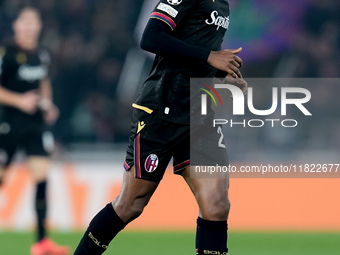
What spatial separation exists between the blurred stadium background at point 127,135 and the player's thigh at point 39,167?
670 mm

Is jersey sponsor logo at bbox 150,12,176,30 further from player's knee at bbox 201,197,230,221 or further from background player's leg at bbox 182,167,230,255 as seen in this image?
player's knee at bbox 201,197,230,221

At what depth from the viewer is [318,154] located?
9992mm

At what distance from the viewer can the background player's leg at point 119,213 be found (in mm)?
3945

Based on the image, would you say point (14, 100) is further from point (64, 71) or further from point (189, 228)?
point (64, 71)

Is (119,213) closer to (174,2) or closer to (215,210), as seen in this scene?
(215,210)

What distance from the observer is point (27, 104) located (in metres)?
6.54

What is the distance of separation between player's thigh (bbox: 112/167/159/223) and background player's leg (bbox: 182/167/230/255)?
0.95 feet

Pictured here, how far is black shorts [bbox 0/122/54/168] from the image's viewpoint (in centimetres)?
657

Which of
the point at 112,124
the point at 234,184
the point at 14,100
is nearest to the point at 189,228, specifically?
the point at 234,184

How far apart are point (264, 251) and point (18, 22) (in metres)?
3.03

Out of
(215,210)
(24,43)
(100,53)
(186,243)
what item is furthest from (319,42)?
(215,210)

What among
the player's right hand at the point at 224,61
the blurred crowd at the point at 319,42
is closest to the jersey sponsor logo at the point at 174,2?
the player's right hand at the point at 224,61

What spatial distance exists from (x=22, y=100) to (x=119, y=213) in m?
2.89

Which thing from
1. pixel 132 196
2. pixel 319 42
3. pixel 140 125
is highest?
pixel 319 42
